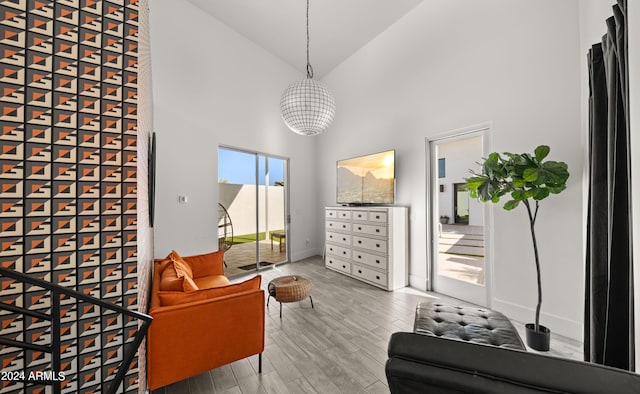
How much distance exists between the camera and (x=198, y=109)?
3875 mm

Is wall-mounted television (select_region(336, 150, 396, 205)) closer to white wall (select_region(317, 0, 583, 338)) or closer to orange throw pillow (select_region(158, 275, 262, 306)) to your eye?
white wall (select_region(317, 0, 583, 338))

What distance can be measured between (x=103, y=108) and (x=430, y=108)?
3596mm

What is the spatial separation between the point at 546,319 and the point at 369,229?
215 cm

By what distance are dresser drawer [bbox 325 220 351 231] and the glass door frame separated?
130 cm

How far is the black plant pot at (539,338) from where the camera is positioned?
6.88 ft

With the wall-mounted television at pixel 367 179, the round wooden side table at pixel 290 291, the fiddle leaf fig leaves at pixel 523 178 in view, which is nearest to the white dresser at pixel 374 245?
the wall-mounted television at pixel 367 179

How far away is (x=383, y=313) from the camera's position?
286cm

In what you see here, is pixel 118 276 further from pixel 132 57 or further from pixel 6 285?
pixel 132 57

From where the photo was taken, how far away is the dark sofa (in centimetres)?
57

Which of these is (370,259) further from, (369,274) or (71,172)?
(71,172)


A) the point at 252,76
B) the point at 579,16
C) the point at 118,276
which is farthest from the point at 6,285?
the point at 252,76

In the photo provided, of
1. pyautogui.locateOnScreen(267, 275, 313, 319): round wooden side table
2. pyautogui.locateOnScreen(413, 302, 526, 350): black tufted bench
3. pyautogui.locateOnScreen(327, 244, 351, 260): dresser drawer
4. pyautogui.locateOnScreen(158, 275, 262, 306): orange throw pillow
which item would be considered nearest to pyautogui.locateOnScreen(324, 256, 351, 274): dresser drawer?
pyautogui.locateOnScreen(327, 244, 351, 260): dresser drawer

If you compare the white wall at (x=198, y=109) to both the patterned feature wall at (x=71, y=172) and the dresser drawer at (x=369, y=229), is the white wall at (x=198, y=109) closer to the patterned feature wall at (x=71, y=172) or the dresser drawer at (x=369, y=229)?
the dresser drawer at (x=369, y=229)

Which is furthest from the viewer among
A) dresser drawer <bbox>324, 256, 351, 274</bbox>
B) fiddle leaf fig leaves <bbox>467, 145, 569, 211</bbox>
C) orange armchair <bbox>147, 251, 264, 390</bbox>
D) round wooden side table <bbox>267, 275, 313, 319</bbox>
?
dresser drawer <bbox>324, 256, 351, 274</bbox>
